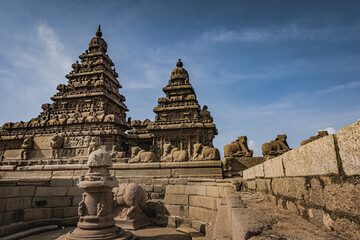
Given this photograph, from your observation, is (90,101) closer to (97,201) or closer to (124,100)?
(124,100)

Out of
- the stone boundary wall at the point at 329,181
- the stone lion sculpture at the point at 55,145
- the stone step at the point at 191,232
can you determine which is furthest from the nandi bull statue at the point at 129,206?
the stone lion sculpture at the point at 55,145

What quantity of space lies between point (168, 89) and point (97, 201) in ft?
63.1

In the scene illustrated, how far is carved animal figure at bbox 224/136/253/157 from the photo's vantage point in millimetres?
9031

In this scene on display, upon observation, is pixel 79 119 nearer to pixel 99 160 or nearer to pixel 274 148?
pixel 99 160

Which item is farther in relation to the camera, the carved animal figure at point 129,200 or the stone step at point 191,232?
the carved animal figure at point 129,200

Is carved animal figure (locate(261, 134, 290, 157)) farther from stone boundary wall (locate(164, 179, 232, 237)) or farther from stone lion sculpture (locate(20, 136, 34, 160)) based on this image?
stone lion sculpture (locate(20, 136, 34, 160))

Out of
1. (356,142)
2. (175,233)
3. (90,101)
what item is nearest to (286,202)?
(356,142)

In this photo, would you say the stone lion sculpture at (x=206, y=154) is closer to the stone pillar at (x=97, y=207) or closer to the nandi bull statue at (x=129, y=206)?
the nandi bull statue at (x=129, y=206)

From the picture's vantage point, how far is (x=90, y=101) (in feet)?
75.9

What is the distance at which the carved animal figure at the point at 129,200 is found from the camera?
611 cm

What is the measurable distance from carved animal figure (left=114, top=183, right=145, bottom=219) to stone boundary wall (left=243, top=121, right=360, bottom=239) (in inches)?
182

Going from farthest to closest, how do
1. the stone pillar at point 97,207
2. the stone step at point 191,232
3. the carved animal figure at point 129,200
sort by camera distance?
the carved animal figure at point 129,200
the stone step at point 191,232
the stone pillar at point 97,207

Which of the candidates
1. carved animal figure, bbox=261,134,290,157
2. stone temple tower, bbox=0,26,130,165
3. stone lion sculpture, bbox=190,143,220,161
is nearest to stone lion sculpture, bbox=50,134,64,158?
stone temple tower, bbox=0,26,130,165

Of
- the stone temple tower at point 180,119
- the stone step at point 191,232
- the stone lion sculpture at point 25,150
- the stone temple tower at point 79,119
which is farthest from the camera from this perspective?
the stone temple tower at point 180,119
